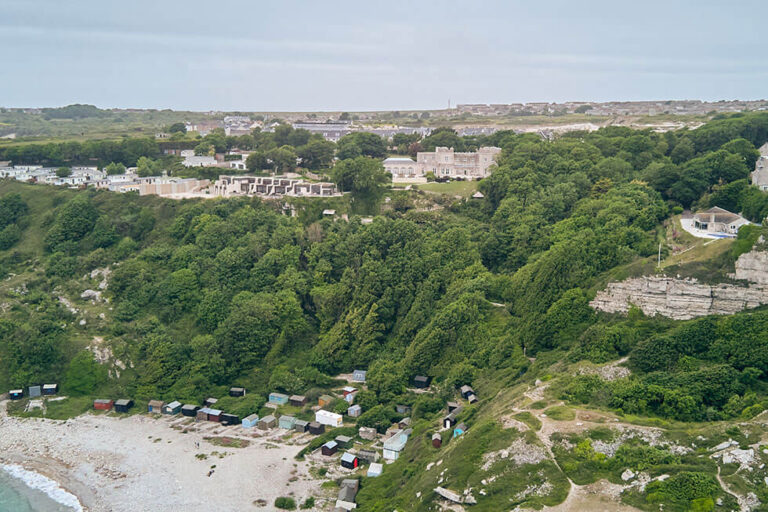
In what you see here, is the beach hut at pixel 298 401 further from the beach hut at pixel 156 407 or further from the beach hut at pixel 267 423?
the beach hut at pixel 156 407

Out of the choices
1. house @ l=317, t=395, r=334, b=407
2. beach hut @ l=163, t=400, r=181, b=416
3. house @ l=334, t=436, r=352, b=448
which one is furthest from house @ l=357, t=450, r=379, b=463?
beach hut @ l=163, t=400, r=181, b=416

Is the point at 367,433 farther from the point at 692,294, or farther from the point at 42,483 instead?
the point at 692,294

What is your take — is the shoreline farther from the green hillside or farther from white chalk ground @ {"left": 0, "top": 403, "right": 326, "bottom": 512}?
the green hillside

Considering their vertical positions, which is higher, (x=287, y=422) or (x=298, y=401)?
(x=298, y=401)

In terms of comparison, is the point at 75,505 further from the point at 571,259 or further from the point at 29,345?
the point at 571,259

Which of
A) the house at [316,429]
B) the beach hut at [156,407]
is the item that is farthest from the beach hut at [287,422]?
the beach hut at [156,407]

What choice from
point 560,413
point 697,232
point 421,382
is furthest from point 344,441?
point 697,232
